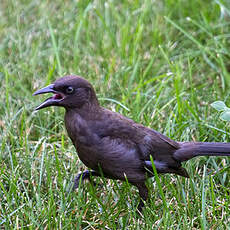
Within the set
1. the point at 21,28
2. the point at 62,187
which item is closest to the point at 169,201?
the point at 62,187

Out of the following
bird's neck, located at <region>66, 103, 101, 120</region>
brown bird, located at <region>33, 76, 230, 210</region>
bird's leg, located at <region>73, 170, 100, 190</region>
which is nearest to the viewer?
brown bird, located at <region>33, 76, 230, 210</region>

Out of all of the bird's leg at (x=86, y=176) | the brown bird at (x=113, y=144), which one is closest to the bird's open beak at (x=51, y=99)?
the brown bird at (x=113, y=144)

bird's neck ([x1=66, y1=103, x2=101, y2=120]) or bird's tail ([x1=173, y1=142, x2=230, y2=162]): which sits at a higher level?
bird's neck ([x1=66, y1=103, x2=101, y2=120])

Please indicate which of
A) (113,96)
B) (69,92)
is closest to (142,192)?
(69,92)

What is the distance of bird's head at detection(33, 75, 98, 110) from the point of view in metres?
3.96

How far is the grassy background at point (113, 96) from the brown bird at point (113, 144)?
7.4 inches

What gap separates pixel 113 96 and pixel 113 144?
1.44m

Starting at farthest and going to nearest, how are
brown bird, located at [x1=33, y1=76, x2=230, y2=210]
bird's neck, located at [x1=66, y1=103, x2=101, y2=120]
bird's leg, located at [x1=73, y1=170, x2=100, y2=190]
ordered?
bird's leg, located at [x1=73, y1=170, x2=100, y2=190] → bird's neck, located at [x1=66, y1=103, x2=101, y2=120] → brown bird, located at [x1=33, y1=76, x2=230, y2=210]

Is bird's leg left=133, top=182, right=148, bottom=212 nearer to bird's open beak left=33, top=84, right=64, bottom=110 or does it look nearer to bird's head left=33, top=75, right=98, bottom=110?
bird's head left=33, top=75, right=98, bottom=110

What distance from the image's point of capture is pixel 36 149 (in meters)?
4.50

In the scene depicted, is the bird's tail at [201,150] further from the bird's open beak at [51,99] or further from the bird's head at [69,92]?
the bird's open beak at [51,99]

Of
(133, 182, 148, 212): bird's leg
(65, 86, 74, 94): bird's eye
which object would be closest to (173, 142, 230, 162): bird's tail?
(133, 182, 148, 212): bird's leg

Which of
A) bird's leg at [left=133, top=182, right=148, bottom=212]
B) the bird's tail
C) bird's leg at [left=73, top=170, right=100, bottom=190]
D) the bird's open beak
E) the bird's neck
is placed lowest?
bird's leg at [left=133, top=182, right=148, bottom=212]

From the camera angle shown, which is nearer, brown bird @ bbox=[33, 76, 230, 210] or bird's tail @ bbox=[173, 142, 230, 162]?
brown bird @ bbox=[33, 76, 230, 210]
